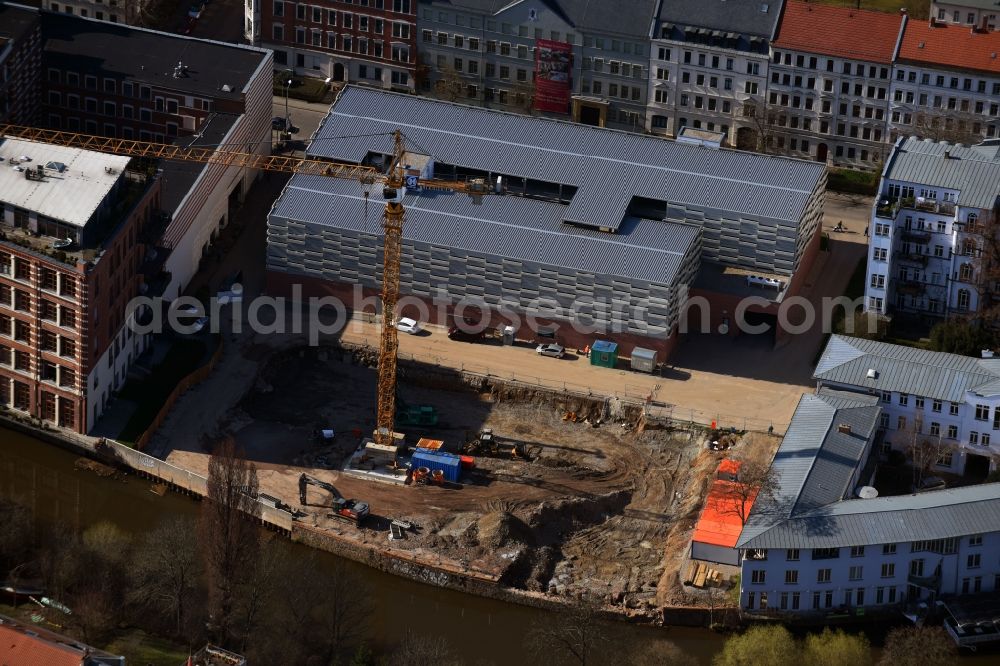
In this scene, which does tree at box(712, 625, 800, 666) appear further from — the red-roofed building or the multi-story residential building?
the red-roofed building

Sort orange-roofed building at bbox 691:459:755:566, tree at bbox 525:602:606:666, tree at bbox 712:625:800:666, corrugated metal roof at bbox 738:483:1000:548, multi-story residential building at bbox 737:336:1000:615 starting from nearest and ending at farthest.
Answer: tree at bbox 712:625:800:666
tree at bbox 525:602:606:666
corrugated metal roof at bbox 738:483:1000:548
multi-story residential building at bbox 737:336:1000:615
orange-roofed building at bbox 691:459:755:566

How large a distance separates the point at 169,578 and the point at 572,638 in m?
31.4

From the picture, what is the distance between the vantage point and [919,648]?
18375 centimetres

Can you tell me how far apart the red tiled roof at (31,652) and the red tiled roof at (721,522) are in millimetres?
54570

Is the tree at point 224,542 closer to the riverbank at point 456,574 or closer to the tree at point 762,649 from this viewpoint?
the riverbank at point 456,574

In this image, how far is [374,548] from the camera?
198m

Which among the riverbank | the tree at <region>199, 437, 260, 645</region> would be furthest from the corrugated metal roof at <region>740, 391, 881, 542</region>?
the tree at <region>199, 437, 260, 645</region>

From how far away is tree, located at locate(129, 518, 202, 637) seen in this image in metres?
186

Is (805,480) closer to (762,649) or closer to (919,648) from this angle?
(762,649)

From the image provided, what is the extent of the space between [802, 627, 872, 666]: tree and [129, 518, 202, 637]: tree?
156 ft

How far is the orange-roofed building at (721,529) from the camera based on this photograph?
194 m

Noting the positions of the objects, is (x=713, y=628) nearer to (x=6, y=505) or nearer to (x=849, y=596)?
(x=849, y=596)

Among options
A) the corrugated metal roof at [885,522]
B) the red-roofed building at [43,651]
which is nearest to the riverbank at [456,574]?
the corrugated metal roof at [885,522]

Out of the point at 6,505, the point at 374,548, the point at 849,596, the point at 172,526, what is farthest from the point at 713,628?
the point at 6,505
